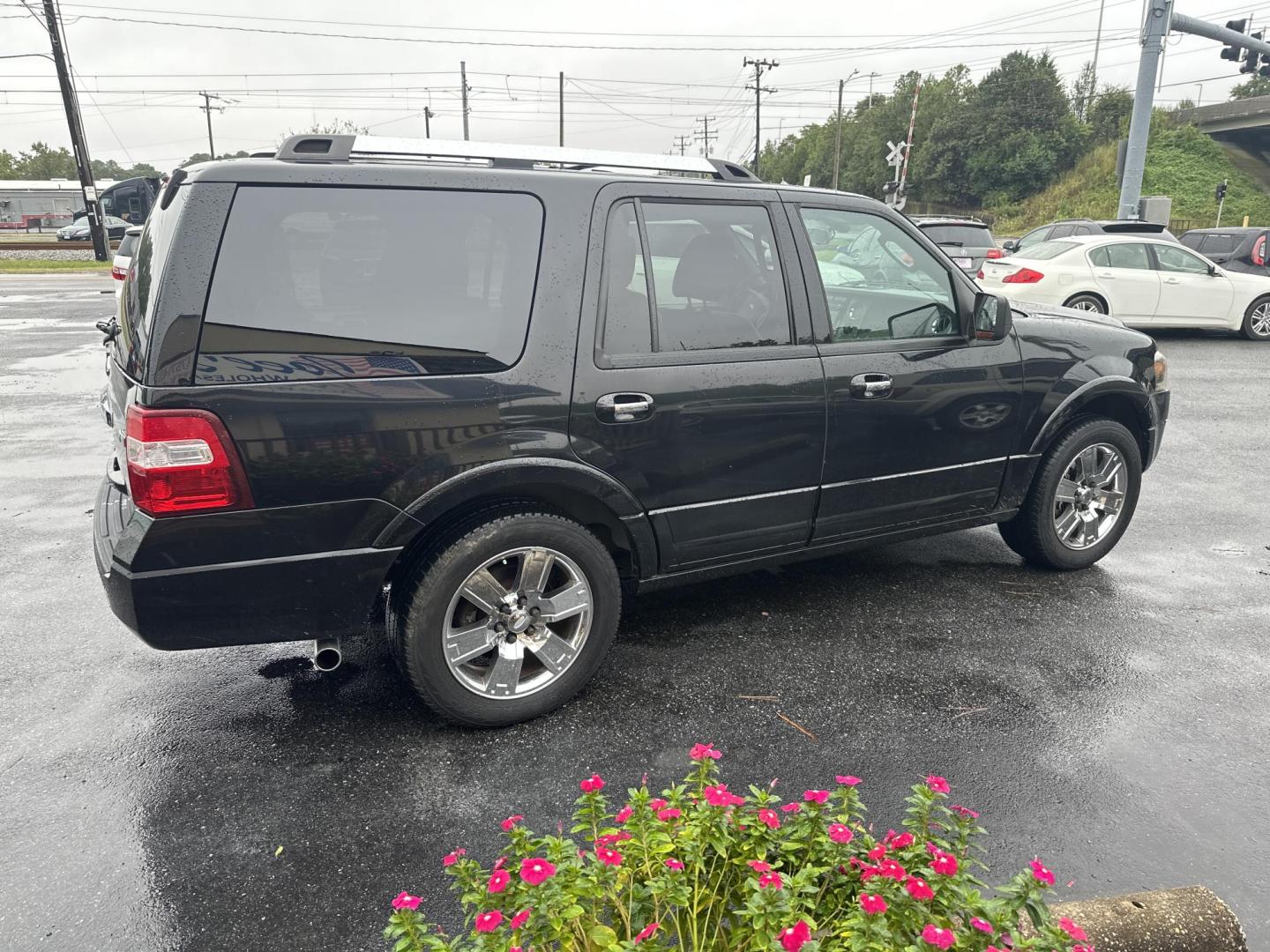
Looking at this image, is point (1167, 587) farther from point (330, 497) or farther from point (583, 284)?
point (330, 497)

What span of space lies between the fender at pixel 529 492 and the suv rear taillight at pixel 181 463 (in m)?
0.51

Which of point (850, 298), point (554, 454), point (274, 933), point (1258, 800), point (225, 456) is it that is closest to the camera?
point (274, 933)

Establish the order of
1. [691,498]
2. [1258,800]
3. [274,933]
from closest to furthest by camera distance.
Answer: [274,933] < [1258,800] < [691,498]

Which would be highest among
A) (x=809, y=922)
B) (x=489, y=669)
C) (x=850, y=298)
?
(x=850, y=298)

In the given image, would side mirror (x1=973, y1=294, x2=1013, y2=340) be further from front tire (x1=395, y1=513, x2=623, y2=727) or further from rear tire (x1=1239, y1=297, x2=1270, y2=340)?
rear tire (x1=1239, y1=297, x2=1270, y2=340)

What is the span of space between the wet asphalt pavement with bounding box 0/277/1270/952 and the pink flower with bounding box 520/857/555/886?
3.22ft

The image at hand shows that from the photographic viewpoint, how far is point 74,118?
1070 inches

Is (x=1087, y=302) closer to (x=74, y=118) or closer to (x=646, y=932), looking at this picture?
(x=646, y=932)

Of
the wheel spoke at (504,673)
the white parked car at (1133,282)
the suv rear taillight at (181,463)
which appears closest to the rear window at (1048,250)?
the white parked car at (1133,282)

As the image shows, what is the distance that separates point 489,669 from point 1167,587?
3.58m

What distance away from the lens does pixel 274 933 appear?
2.36 meters

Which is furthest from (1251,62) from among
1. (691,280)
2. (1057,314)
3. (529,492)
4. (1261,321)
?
(529,492)

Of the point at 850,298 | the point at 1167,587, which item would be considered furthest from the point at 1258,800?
the point at 850,298

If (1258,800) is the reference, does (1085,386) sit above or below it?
above
